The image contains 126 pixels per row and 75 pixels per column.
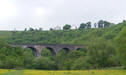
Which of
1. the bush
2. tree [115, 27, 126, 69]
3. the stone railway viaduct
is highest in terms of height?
tree [115, 27, 126, 69]

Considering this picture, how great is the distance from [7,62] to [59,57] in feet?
94.2

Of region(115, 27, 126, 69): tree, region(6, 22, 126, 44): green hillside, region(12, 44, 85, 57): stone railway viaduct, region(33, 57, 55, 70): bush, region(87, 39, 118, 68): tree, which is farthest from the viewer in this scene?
region(6, 22, 126, 44): green hillside

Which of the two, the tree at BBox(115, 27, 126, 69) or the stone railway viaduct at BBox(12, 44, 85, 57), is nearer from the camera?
the tree at BBox(115, 27, 126, 69)

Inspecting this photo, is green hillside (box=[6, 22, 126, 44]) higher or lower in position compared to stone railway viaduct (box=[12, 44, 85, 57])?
higher

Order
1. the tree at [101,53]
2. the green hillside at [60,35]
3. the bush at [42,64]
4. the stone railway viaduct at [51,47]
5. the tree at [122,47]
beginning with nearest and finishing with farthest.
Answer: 1. the tree at [122,47]
2. the tree at [101,53]
3. the bush at [42,64]
4. the stone railway viaduct at [51,47]
5. the green hillside at [60,35]

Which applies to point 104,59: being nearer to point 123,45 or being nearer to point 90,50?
point 90,50


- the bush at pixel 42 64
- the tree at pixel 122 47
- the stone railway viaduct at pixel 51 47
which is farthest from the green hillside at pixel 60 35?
the tree at pixel 122 47

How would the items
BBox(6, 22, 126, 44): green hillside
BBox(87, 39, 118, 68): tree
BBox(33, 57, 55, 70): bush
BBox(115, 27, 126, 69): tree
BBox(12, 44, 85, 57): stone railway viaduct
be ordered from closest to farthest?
BBox(115, 27, 126, 69): tree → BBox(87, 39, 118, 68): tree → BBox(33, 57, 55, 70): bush → BBox(12, 44, 85, 57): stone railway viaduct → BBox(6, 22, 126, 44): green hillside

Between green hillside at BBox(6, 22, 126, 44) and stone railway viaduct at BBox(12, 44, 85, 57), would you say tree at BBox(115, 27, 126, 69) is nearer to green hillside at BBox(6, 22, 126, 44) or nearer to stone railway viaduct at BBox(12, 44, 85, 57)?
stone railway viaduct at BBox(12, 44, 85, 57)

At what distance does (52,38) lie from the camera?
131 metres

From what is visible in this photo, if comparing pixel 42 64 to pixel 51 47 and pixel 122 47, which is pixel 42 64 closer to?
pixel 51 47

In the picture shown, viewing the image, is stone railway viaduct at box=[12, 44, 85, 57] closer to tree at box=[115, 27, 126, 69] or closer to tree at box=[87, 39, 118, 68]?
tree at box=[87, 39, 118, 68]

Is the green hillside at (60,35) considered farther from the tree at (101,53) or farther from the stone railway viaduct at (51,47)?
the tree at (101,53)

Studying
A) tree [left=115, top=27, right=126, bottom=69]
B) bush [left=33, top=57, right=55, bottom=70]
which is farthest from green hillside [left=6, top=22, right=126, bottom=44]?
tree [left=115, top=27, right=126, bottom=69]
